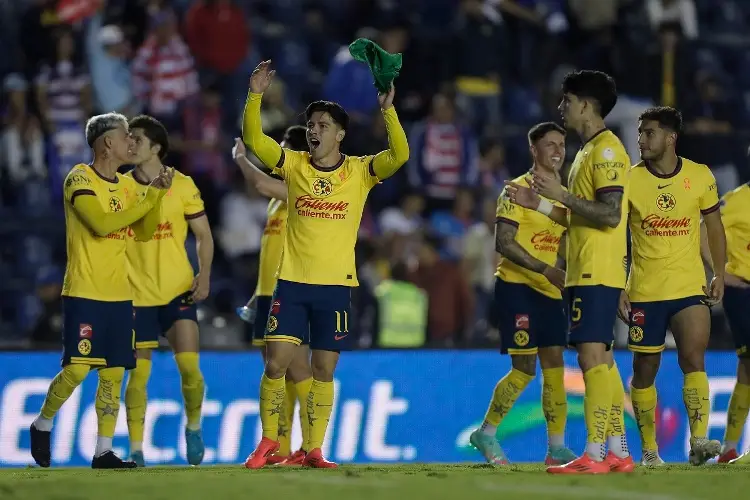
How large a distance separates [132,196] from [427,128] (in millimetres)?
7469

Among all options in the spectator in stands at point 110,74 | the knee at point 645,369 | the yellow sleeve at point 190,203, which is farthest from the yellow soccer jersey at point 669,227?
the spectator in stands at point 110,74

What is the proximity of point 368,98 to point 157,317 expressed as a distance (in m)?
6.78

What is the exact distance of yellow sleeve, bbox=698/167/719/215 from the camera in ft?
35.2

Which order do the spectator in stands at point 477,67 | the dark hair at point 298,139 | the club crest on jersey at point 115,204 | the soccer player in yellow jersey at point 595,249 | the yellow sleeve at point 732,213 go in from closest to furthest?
the soccer player in yellow jersey at point 595,249 < the club crest on jersey at point 115,204 < the yellow sleeve at point 732,213 < the dark hair at point 298,139 < the spectator in stands at point 477,67

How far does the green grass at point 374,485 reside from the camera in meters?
7.75

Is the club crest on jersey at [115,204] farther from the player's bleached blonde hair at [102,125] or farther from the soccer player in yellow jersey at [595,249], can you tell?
the soccer player in yellow jersey at [595,249]

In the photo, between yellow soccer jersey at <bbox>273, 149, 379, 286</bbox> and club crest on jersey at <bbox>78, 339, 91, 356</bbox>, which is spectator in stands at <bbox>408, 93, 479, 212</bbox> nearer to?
yellow soccer jersey at <bbox>273, 149, 379, 286</bbox>

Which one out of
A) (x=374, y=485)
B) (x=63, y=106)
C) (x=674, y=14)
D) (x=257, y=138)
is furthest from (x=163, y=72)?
(x=374, y=485)

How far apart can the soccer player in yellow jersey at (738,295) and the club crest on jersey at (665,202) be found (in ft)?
3.96

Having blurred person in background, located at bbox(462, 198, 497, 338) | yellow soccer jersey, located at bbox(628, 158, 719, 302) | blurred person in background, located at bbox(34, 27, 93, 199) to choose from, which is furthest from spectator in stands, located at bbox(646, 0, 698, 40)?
yellow soccer jersey, located at bbox(628, 158, 719, 302)

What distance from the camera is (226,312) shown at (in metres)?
16.4

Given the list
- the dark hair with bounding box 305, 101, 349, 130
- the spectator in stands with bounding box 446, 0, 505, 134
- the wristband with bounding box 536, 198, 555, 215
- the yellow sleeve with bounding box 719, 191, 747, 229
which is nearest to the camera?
the wristband with bounding box 536, 198, 555, 215

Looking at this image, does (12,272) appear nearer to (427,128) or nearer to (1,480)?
(427,128)

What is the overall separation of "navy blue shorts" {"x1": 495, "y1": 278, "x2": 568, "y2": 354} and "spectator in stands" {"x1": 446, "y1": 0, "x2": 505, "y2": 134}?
7568 mm
